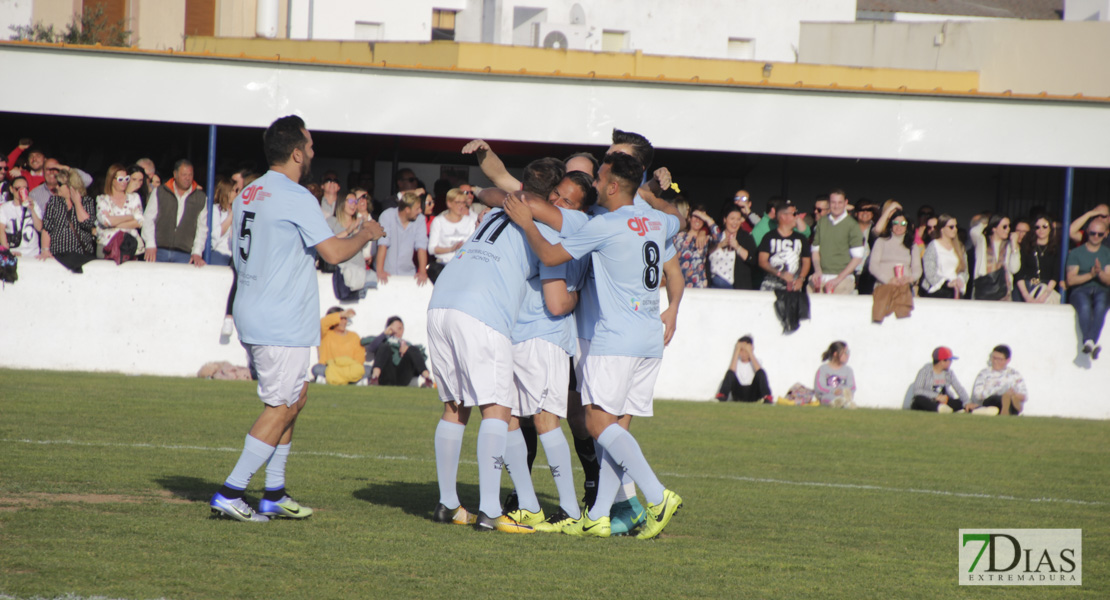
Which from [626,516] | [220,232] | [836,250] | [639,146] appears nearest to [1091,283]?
[836,250]

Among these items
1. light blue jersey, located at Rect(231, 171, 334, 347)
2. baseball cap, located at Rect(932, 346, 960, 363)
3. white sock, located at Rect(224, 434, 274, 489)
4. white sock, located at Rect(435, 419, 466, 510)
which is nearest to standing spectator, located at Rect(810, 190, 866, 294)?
baseball cap, located at Rect(932, 346, 960, 363)

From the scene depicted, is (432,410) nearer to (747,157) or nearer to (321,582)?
(321,582)

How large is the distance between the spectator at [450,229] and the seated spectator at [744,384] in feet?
12.9

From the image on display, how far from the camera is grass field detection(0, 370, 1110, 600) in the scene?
16.1 feet

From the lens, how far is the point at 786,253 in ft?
49.1

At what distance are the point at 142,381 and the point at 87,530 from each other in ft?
27.1

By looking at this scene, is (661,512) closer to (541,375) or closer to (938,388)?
(541,375)

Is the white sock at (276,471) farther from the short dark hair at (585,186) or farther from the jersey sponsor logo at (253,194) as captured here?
the short dark hair at (585,186)

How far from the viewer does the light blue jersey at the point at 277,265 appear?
594 centimetres

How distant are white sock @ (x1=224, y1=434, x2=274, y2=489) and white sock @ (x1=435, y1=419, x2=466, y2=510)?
0.94 meters

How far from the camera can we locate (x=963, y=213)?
21.6 meters

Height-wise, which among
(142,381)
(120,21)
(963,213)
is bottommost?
(142,381)

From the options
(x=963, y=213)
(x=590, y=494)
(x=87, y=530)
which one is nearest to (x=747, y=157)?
(x=963, y=213)

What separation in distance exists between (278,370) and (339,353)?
8466 millimetres
